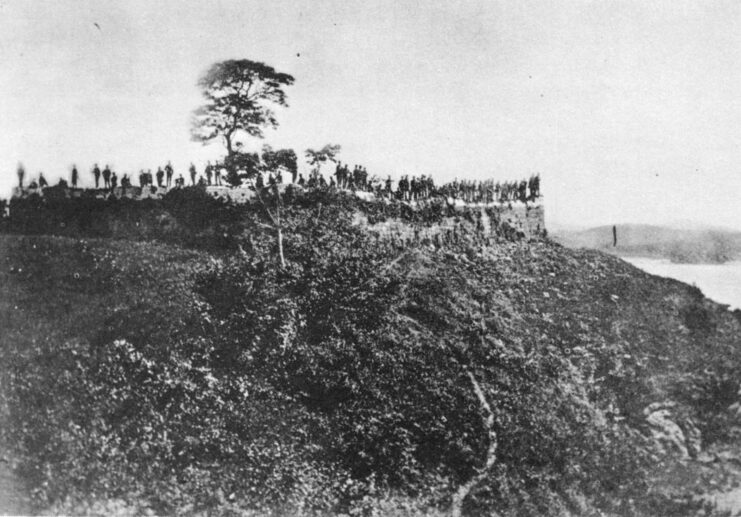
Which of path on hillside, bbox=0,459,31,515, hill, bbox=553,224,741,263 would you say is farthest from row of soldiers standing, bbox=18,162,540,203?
path on hillside, bbox=0,459,31,515

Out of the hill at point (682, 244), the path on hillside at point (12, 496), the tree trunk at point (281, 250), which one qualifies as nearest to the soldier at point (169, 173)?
the tree trunk at point (281, 250)

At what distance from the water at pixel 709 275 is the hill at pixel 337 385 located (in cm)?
80

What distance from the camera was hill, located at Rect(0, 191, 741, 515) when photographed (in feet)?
34.7

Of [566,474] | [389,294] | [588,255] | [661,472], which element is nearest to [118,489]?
[389,294]

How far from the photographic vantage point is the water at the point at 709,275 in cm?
1648

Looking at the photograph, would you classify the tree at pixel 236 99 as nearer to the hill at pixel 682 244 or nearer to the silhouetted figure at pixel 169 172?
the silhouetted figure at pixel 169 172

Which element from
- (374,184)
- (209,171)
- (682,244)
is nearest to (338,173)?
(374,184)

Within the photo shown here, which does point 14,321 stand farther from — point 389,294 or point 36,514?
point 389,294

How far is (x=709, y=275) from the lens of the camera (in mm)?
18219

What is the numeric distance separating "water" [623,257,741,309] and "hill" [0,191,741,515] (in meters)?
0.80

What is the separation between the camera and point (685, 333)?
50.5ft

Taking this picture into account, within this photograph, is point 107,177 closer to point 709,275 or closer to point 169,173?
point 169,173

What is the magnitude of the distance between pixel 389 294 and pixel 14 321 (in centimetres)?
933

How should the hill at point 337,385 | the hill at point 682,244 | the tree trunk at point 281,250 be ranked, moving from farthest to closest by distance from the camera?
the hill at point 682,244 < the tree trunk at point 281,250 < the hill at point 337,385
